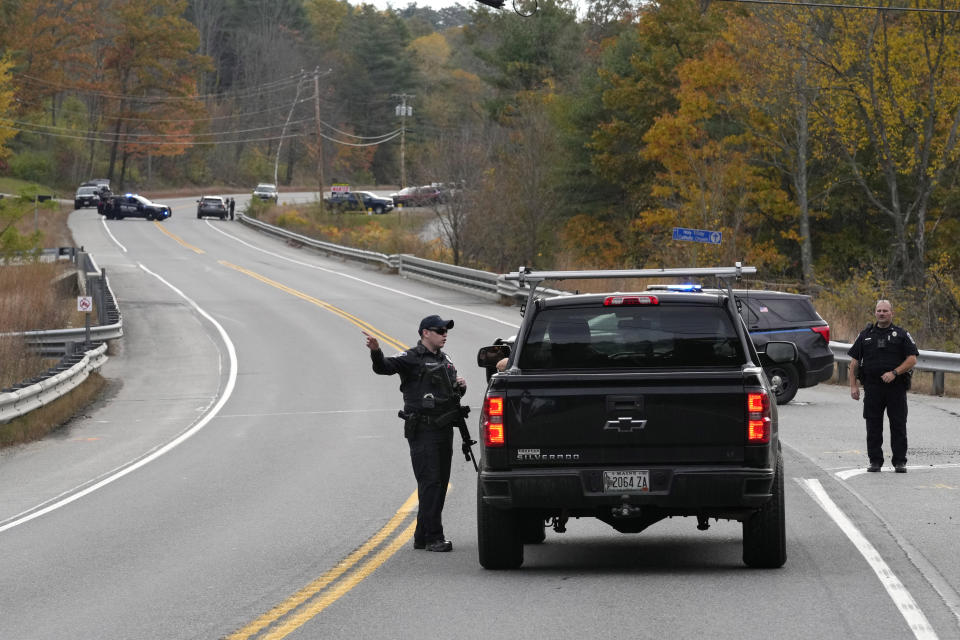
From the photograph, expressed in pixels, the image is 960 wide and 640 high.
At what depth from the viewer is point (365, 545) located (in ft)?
34.3

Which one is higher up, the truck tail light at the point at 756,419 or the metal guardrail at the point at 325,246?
the metal guardrail at the point at 325,246

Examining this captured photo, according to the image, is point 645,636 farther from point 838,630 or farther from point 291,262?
point 291,262

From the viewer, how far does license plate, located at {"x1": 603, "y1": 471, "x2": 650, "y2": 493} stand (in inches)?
329

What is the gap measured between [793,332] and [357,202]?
7527cm

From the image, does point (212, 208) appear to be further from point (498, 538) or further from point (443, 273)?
point (498, 538)

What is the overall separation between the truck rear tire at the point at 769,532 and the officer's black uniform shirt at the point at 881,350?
17.9 feet

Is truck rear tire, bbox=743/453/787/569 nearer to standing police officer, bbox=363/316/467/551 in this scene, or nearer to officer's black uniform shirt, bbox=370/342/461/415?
standing police officer, bbox=363/316/467/551

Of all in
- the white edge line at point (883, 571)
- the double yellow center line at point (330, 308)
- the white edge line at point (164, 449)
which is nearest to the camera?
the white edge line at point (883, 571)

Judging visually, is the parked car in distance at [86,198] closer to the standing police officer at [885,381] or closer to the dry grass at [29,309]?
the dry grass at [29,309]

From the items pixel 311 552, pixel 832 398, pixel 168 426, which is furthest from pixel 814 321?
pixel 311 552

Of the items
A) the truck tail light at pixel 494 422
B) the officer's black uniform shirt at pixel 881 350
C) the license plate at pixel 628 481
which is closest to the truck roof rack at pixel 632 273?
the truck tail light at pixel 494 422

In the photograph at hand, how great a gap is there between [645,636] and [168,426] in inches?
633

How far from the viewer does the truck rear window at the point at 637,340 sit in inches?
351

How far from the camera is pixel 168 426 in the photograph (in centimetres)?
2195
